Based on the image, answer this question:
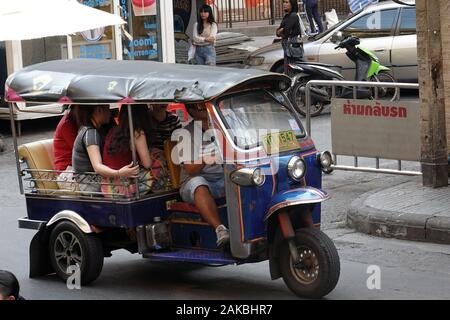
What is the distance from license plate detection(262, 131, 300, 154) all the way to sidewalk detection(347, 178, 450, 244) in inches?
79.8

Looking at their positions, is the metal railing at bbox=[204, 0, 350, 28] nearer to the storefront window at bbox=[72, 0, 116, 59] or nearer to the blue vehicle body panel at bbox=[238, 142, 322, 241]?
the storefront window at bbox=[72, 0, 116, 59]

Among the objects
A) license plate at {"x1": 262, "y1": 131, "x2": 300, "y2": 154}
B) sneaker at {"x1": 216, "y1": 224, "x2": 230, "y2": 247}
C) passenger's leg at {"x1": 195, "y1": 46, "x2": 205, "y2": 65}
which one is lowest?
sneaker at {"x1": 216, "y1": 224, "x2": 230, "y2": 247}

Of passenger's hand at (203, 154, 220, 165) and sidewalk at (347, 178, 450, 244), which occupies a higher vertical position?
passenger's hand at (203, 154, 220, 165)

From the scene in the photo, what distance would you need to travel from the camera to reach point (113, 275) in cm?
858

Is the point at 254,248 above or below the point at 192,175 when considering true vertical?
below

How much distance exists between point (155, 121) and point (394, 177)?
451cm

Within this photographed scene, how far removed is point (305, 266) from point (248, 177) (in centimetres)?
80

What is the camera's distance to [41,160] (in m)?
8.60

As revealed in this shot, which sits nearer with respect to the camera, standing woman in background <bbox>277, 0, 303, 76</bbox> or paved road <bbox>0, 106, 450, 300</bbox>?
paved road <bbox>0, 106, 450, 300</bbox>

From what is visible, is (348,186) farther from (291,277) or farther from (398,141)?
(291,277)

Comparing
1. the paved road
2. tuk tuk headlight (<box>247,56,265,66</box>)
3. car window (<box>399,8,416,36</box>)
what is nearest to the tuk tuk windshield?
the paved road

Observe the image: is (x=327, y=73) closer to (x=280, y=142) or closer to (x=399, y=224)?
(x=399, y=224)

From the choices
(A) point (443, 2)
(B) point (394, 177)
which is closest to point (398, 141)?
(B) point (394, 177)

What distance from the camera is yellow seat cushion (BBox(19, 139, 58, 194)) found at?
848cm
